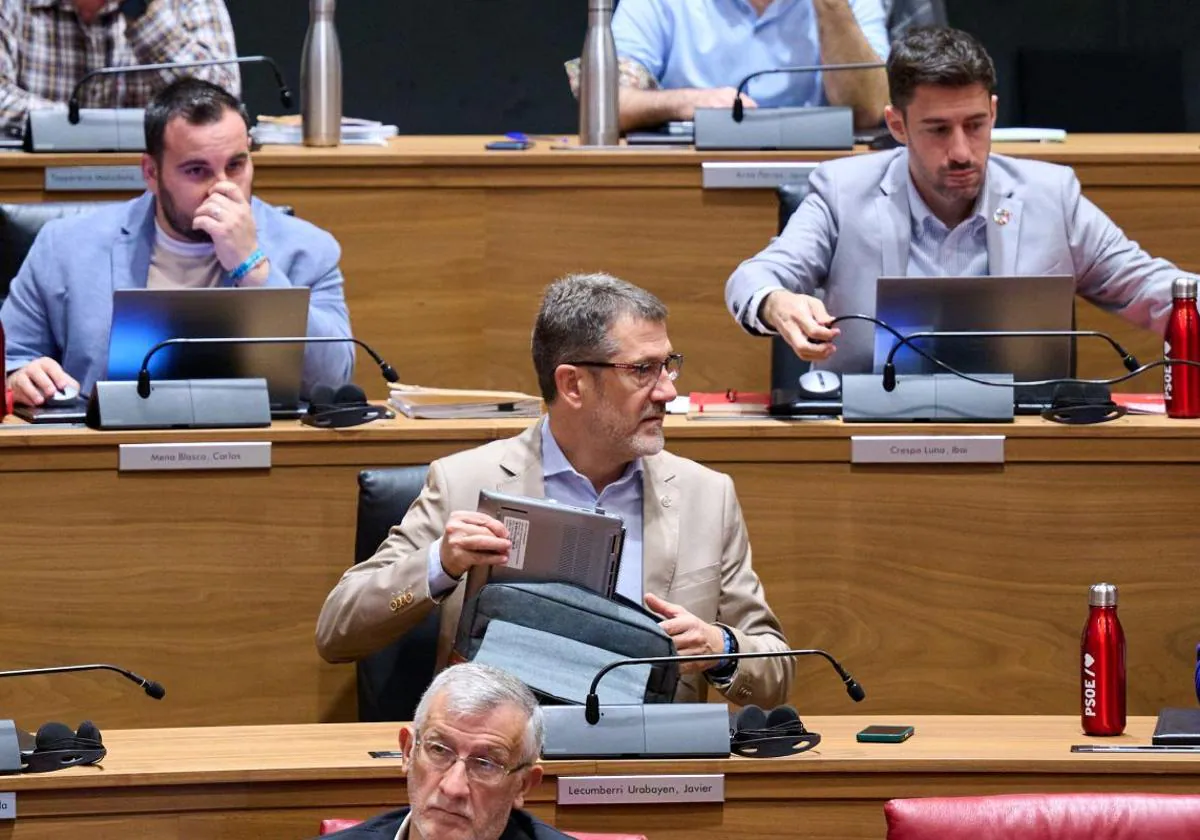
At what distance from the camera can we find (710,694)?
11.2 feet

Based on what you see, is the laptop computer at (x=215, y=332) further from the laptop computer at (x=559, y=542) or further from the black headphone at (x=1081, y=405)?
the black headphone at (x=1081, y=405)

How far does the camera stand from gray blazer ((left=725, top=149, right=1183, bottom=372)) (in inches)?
153

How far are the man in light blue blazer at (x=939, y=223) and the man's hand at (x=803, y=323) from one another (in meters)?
0.22

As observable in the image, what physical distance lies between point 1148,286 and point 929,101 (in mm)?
529

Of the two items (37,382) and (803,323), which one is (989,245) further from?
(37,382)

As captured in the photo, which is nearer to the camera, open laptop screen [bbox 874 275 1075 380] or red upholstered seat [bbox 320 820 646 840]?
red upholstered seat [bbox 320 820 646 840]

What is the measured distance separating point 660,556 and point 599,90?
1814mm

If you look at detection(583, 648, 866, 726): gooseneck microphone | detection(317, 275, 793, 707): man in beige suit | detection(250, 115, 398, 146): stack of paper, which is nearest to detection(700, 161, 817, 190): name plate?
detection(250, 115, 398, 146): stack of paper

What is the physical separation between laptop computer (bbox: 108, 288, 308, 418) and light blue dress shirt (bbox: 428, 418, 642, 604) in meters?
0.54

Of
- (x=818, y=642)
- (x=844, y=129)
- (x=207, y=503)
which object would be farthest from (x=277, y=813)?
(x=844, y=129)

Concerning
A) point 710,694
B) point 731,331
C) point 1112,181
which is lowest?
point 710,694

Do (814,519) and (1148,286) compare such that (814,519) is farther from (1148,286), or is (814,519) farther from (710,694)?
(1148,286)

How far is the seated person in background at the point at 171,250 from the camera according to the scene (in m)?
3.81

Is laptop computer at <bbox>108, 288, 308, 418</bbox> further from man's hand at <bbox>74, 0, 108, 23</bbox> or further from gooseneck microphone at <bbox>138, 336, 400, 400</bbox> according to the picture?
man's hand at <bbox>74, 0, 108, 23</bbox>
